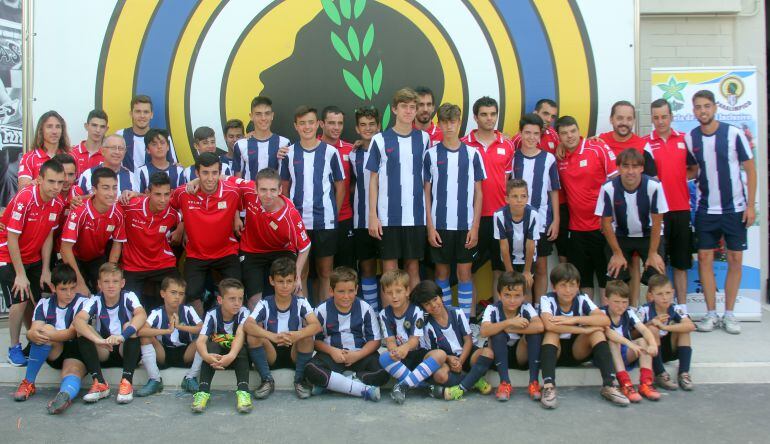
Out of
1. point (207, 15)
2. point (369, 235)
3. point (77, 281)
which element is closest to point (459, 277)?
point (369, 235)

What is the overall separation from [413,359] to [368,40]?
277 cm

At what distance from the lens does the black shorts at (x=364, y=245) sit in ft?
17.5

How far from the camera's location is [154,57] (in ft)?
19.3

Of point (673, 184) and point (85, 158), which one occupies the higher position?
point (85, 158)

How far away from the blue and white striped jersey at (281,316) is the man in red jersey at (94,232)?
1262 millimetres

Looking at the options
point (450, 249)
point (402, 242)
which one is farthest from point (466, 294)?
point (402, 242)

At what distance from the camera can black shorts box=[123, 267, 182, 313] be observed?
4.98 m

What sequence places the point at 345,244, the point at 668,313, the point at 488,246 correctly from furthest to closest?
the point at 345,244, the point at 488,246, the point at 668,313

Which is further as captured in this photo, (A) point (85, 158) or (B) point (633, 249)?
(A) point (85, 158)

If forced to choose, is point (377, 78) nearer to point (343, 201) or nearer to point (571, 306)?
point (343, 201)

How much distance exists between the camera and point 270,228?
4918 millimetres

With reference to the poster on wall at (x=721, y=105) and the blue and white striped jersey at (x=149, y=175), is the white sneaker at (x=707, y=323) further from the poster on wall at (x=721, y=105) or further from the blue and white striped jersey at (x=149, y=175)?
the blue and white striped jersey at (x=149, y=175)

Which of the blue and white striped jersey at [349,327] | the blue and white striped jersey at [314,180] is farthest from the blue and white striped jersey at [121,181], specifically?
the blue and white striped jersey at [349,327]

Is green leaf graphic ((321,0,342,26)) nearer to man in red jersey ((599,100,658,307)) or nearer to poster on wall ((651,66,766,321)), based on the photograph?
→ man in red jersey ((599,100,658,307))
